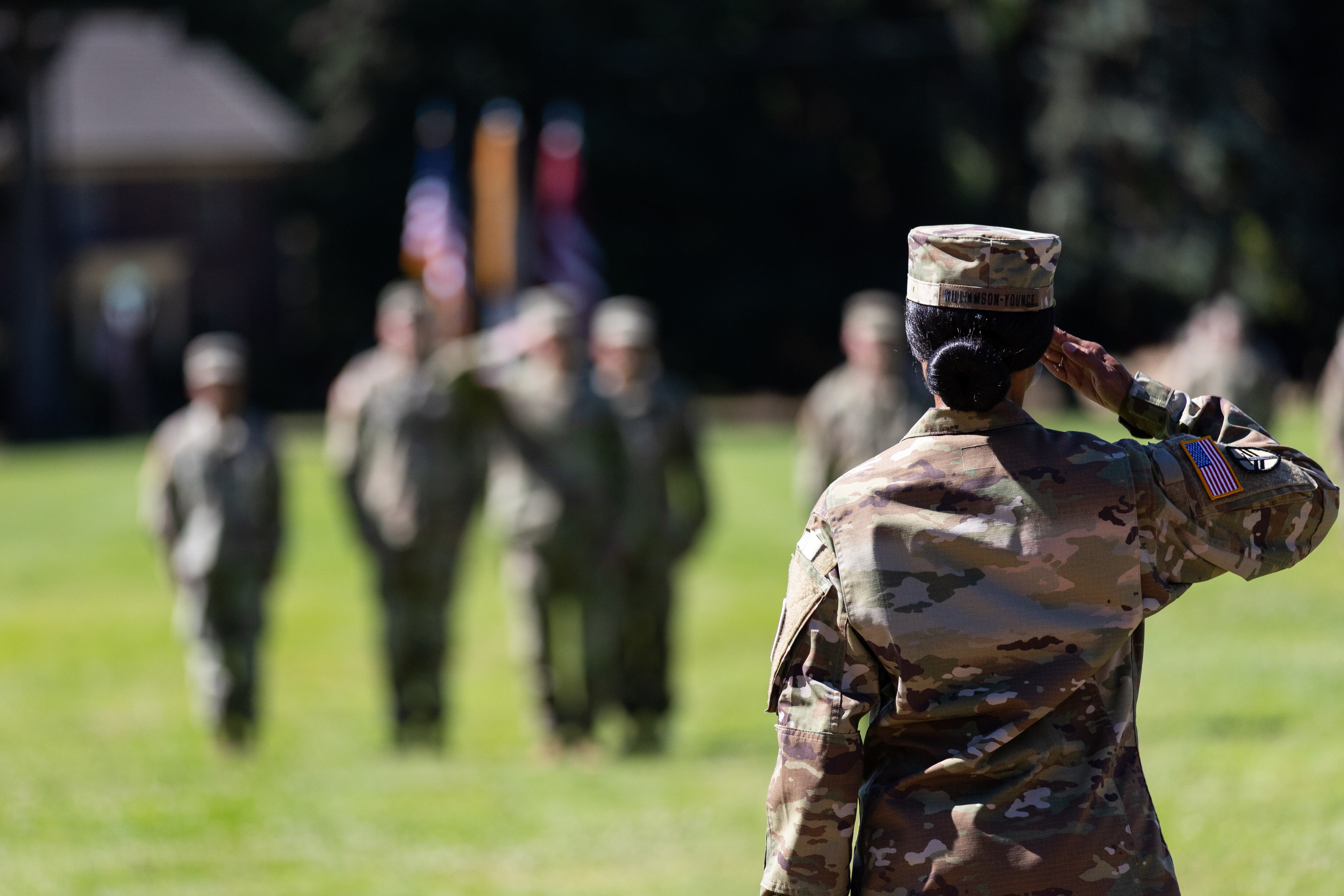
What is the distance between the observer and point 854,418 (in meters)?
11.6

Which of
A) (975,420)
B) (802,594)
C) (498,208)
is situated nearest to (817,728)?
(802,594)

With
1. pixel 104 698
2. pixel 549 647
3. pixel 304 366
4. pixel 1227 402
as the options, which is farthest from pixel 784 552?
pixel 304 366

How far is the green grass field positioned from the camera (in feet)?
24.7

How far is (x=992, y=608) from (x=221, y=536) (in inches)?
330

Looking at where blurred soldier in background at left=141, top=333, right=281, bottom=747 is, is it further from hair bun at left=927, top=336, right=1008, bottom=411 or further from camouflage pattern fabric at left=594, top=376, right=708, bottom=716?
hair bun at left=927, top=336, right=1008, bottom=411

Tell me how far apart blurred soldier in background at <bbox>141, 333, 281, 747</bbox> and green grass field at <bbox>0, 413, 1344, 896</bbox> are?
0.54 m

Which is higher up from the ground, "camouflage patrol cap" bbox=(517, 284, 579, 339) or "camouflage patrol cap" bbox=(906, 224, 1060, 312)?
"camouflage patrol cap" bbox=(906, 224, 1060, 312)

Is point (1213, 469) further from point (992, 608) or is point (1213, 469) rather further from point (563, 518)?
point (563, 518)

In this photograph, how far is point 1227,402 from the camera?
3443 millimetres

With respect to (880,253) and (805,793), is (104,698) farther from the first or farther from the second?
(880,253)

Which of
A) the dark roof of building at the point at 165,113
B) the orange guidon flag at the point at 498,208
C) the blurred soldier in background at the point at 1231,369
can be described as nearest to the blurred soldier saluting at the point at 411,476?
the blurred soldier in background at the point at 1231,369

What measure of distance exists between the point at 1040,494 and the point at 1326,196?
132 feet

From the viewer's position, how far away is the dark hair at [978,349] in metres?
3.19

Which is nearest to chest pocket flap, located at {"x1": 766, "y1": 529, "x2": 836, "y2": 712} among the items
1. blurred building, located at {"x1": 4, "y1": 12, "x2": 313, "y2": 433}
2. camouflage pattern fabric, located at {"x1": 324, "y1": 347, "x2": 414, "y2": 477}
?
camouflage pattern fabric, located at {"x1": 324, "y1": 347, "x2": 414, "y2": 477}
